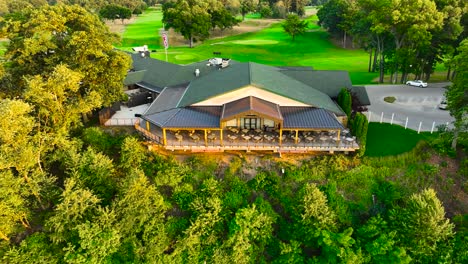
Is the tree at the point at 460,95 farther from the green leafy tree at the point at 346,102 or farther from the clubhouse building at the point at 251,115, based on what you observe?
the clubhouse building at the point at 251,115

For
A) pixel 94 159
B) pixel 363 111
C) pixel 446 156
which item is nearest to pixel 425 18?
pixel 363 111

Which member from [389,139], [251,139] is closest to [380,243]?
[389,139]

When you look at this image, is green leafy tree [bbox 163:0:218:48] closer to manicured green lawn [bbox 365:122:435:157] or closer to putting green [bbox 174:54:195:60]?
putting green [bbox 174:54:195:60]

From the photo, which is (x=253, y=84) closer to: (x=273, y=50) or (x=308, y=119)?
(x=308, y=119)

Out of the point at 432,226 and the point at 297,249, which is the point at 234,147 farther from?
the point at 432,226

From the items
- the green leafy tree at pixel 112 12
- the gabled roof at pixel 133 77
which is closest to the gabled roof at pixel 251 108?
the gabled roof at pixel 133 77
